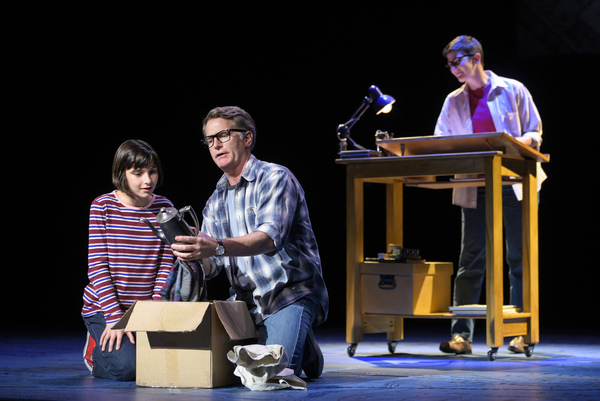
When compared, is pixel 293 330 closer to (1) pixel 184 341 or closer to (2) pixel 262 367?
(2) pixel 262 367

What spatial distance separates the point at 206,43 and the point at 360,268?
124 inches

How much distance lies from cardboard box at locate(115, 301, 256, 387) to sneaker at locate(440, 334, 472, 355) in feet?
4.38

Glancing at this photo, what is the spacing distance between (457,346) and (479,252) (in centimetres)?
45

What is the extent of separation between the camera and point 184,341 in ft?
7.93

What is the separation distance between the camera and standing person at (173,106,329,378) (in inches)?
100

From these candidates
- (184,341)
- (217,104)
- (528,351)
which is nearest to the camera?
(184,341)

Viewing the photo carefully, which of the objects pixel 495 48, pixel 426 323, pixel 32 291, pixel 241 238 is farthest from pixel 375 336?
pixel 32 291

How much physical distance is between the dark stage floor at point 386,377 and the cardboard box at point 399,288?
0.67ft

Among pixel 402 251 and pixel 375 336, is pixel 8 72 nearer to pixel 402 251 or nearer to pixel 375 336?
pixel 375 336

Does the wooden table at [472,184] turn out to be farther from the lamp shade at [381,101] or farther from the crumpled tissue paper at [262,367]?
the crumpled tissue paper at [262,367]

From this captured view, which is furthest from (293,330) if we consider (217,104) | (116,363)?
(217,104)

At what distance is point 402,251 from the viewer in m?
3.51

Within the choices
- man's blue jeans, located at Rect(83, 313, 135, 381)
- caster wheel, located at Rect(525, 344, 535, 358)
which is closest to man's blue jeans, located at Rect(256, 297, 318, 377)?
man's blue jeans, located at Rect(83, 313, 135, 381)

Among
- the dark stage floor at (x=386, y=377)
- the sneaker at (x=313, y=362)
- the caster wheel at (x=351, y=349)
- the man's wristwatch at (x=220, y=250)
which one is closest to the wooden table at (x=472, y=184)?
the caster wheel at (x=351, y=349)
